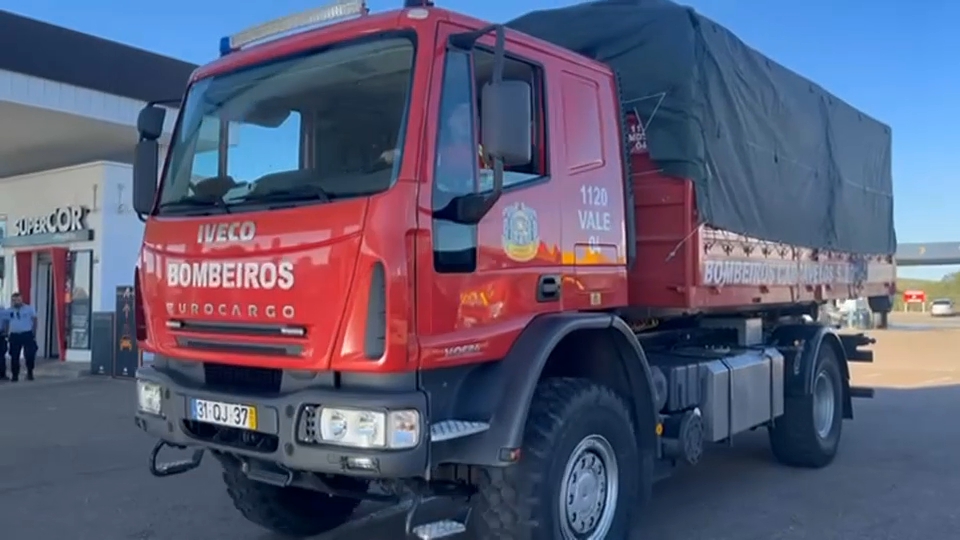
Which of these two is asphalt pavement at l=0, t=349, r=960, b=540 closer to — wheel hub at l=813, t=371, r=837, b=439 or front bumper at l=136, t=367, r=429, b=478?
wheel hub at l=813, t=371, r=837, b=439

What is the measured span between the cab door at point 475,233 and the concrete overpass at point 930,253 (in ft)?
204

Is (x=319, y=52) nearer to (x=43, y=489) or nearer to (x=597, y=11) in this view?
(x=597, y=11)

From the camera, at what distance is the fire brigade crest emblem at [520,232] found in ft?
14.9

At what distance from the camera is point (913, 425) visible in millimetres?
10609

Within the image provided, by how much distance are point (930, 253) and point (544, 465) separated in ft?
214

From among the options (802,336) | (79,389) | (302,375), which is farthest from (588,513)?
(79,389)

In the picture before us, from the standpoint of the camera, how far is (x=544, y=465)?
14.7 ft

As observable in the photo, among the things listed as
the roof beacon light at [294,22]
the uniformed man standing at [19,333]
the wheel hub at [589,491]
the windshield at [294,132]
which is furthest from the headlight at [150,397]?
the uniformed man standing at [19,333]

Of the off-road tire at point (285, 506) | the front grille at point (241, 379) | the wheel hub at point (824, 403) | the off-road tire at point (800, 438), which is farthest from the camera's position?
the wheel hub at point (824, 403)

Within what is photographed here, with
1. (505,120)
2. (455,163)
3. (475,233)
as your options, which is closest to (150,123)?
(455,163)

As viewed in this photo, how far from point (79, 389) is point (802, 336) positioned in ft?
38.4

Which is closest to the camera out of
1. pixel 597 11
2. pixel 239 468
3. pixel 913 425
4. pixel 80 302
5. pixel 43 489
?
pixel 239 468

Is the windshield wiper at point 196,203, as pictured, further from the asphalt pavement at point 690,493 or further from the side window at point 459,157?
the asphalt pavement at point 690,493

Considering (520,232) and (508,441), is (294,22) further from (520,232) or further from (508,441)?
(508,441)
